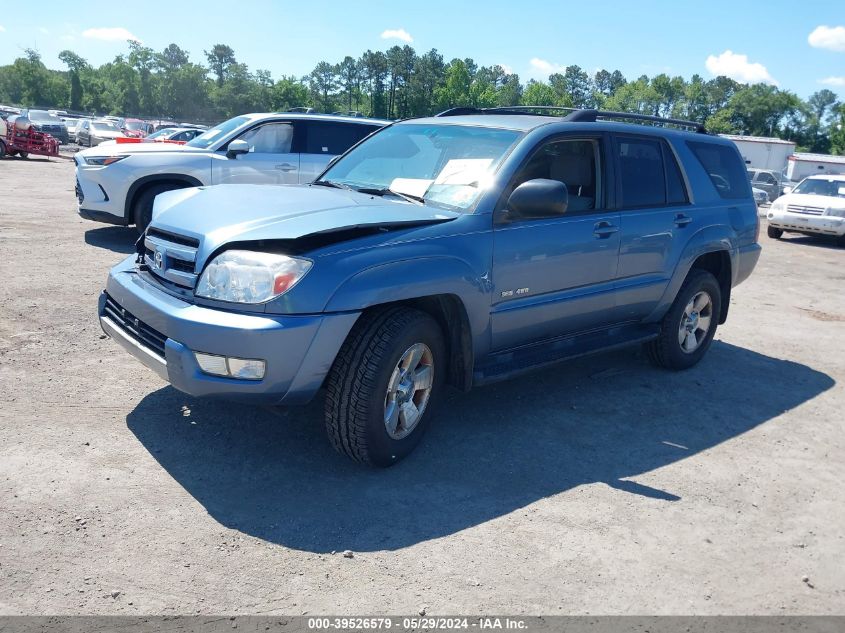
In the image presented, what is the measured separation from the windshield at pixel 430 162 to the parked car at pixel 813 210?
14.5 m

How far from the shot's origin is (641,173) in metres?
5.52

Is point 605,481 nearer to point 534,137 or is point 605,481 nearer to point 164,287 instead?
point 534,137

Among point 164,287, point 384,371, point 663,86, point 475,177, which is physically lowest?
point 384,371

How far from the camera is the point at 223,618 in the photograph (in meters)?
2.72

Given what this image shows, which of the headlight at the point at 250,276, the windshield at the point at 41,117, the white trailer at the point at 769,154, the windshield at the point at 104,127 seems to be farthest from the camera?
the white trailer at the point at 769,154

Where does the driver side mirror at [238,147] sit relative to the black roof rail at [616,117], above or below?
below

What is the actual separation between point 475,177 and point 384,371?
57.4 inches

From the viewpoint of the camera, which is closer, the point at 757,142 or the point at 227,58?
the point at 757,142

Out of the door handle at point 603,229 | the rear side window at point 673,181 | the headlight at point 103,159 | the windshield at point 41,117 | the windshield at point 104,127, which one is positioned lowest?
the door handle at point 603,229

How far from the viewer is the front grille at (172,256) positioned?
377 cm

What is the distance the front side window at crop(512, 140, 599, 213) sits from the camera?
4.73 m

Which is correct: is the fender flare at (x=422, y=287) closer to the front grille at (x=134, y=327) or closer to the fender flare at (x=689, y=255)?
the front grille at (x=134, y=327)

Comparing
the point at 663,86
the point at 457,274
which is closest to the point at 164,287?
the point at 457,274

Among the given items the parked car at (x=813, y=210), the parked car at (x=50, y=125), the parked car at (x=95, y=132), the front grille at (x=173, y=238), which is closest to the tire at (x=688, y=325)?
the front grille at (x=173, y=238)
